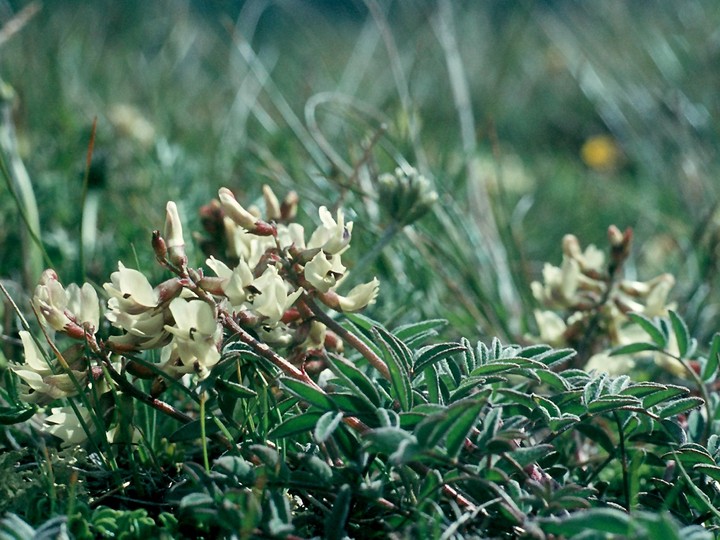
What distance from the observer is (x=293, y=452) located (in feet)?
3.04

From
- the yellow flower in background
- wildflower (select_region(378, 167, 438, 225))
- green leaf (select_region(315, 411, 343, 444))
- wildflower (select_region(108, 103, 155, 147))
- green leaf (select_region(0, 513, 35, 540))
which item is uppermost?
wildflower (select_region(108, 103, 155, 147))

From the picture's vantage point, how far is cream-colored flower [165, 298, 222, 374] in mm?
864

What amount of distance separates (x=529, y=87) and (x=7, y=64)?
256 centimetres

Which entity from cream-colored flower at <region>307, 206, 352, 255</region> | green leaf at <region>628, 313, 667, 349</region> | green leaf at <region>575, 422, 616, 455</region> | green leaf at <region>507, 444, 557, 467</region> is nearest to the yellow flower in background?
green leaf at <region>628, 313, 667, 349</region>

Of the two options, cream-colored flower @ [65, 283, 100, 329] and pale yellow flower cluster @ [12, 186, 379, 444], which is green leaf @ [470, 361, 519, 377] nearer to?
pale yellow flower cluster @ [12, 186, 379, 444]

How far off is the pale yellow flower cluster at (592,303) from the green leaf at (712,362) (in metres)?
0.16

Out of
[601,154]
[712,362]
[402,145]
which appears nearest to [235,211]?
[712,362]

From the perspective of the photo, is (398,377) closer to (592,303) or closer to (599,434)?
(599,434)

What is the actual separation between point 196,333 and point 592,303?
654 millimetres

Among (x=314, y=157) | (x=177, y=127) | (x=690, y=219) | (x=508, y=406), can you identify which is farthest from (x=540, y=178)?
(x=508, y=406)

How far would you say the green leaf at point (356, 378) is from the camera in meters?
0.87

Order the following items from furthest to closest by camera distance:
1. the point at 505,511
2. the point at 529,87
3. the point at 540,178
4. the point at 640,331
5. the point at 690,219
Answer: the point at 529,87
the point at 540,178
the point at 690,219
the point at 640,331
the point at 505,511

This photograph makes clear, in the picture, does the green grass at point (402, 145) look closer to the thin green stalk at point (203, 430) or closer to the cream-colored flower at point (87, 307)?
the cream-colored flower at point (87, 307)

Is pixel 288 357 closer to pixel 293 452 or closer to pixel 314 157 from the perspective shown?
pixel 293 452
